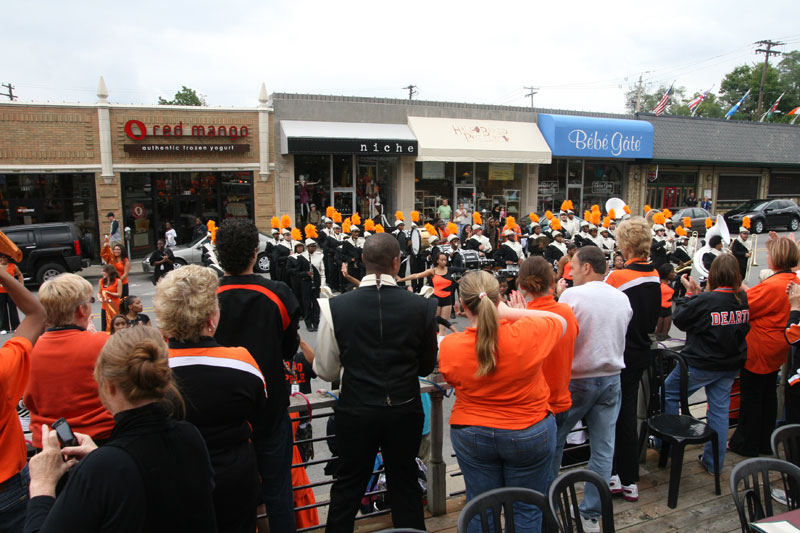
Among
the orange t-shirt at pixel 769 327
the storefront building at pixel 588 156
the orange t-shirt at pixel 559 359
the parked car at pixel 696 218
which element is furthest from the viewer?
the storefront building at pixel 588 156

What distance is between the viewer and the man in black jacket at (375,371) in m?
2.81

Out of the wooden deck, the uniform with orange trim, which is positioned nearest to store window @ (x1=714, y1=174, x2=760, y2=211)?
the wooden deck

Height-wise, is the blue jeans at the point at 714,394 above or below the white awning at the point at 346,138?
below

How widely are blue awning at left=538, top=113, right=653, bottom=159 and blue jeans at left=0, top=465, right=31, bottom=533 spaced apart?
25100mm

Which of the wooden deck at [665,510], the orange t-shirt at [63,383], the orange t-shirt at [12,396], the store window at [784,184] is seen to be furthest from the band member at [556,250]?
the store window at [784,184]

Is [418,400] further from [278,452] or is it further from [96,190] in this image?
[96,190]

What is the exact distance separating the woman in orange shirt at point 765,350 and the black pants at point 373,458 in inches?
127

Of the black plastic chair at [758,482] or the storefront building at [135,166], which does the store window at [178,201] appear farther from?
the black plastic chair at [758,482]

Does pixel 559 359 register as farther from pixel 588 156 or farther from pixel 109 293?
pixel 588 156

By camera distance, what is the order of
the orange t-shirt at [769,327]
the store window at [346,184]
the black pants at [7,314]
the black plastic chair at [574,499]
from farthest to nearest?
the store window at [346,184] < the black pants at [7,314] < the orange t-shirt at [769,327] < the black plastic chair at [574,499]

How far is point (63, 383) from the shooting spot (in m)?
2.70

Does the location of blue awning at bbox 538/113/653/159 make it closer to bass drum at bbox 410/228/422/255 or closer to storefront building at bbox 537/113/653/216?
storefront building at bbox 537/113/653/216

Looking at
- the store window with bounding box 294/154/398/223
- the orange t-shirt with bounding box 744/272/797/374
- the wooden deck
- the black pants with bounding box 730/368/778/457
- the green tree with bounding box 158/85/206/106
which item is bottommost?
the wooden deck

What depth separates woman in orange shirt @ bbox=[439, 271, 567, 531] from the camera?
107 inches
